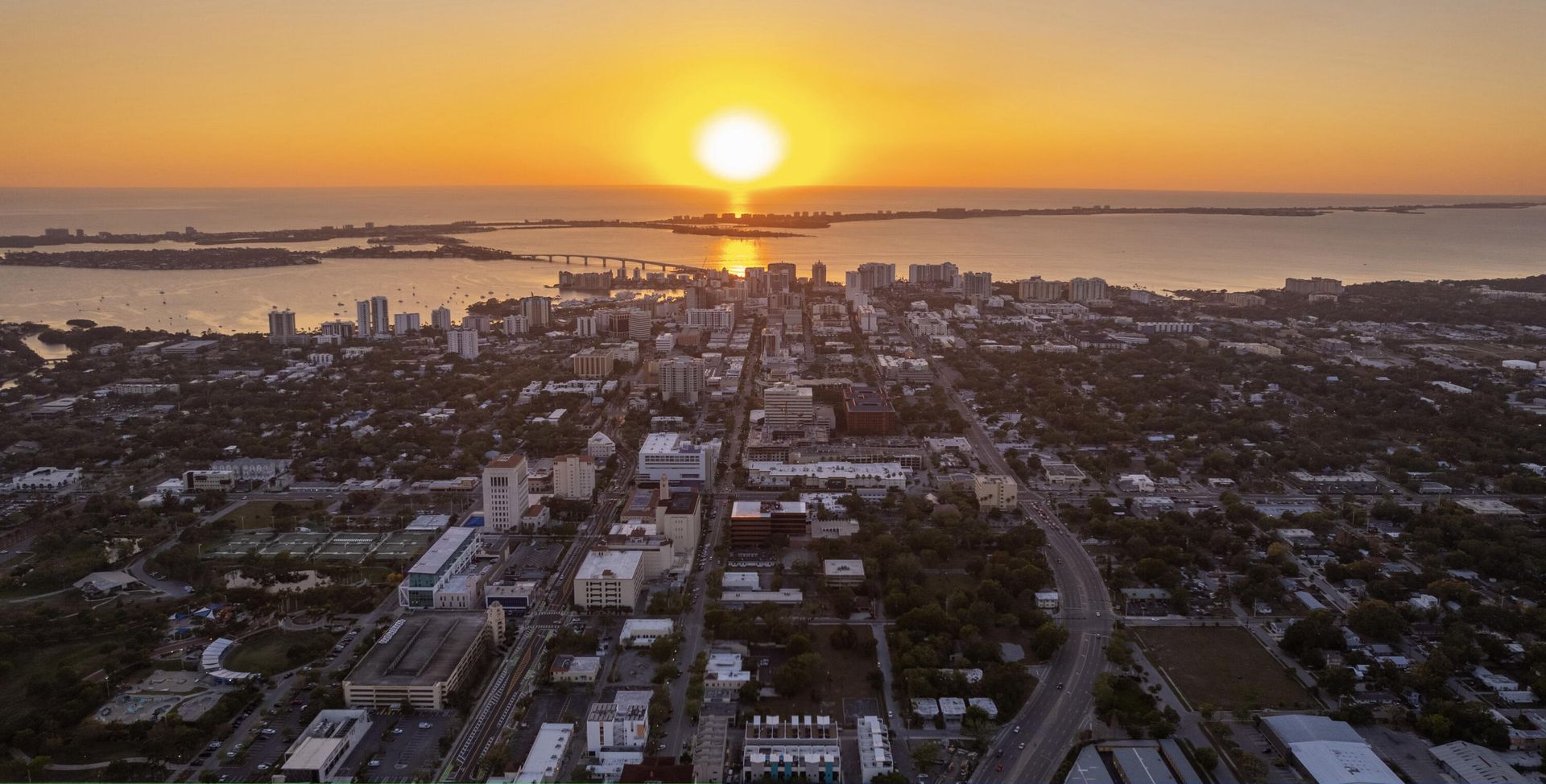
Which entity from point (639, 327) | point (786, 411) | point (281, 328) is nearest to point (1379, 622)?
point (786, 411)

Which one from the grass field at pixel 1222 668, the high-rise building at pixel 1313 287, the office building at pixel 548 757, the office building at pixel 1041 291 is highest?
the high-rise building at pixel 1313 287

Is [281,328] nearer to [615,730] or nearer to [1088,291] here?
[615,730]

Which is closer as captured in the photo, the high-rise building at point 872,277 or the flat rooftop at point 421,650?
the flat rooftop at point 421,650

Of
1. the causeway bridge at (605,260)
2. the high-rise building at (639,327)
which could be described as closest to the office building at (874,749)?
the high-rise building at (639,327)

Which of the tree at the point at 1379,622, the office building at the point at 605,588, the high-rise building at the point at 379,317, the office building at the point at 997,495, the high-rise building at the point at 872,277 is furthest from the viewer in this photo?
the high-rise building at the point at 872,277

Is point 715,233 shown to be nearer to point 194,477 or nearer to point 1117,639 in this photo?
point 194,477

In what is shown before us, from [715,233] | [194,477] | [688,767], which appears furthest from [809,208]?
[688,767]

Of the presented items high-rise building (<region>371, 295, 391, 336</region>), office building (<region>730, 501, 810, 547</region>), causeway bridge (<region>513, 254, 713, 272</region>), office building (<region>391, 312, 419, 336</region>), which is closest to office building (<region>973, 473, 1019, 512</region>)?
office building (<region>730, 501, 810, 547</region>)

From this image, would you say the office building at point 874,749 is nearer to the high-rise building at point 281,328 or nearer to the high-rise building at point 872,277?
the high-rise building at point 281,328
